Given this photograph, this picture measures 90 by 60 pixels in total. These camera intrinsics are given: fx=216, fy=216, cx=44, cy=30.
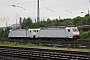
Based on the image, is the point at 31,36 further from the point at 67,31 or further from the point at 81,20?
the point at 81,20

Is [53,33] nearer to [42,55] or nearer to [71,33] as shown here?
[71,33]

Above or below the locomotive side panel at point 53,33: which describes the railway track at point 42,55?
below

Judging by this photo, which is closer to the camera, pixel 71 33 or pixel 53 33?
pixel 71 33

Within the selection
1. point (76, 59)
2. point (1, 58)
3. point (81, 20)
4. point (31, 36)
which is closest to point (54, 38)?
point (31, 36)

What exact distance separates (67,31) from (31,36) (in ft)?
30.4

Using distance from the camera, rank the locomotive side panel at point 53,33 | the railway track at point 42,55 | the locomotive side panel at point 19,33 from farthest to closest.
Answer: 1. the locomotive side panel at point 19,33
2. the locomotive side panel at point 53,33
3. the railway track at point 42,55

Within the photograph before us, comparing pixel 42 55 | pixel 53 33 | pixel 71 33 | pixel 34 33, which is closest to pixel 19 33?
pixel 34 33

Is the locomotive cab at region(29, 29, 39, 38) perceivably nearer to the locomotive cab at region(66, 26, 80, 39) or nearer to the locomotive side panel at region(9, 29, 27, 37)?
the locomotive side panel at region(9, 29, 27, 37)

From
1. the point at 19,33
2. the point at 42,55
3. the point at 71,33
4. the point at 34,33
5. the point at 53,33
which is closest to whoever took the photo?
the point at 42,55

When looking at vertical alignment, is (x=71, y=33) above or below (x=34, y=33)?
above

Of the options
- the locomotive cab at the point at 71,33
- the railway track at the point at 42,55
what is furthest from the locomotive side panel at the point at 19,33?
the railway track at the point at 42,55

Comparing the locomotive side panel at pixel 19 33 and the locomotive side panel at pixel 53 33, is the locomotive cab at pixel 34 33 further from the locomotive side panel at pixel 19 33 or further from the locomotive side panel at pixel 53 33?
the locomotive side panel at pixel 19 33

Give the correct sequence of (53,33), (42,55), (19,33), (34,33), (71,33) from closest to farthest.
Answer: (42,55)
(71,33)
(53,33)
(34,33)
(19,33)

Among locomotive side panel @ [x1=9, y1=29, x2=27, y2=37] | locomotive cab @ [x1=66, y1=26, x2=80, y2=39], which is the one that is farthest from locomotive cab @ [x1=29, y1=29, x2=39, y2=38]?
locomotive cab @ [x1=66, y1=26, x2=80, y2=39]
